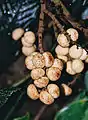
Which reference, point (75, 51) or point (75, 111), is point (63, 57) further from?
point (75, 111)

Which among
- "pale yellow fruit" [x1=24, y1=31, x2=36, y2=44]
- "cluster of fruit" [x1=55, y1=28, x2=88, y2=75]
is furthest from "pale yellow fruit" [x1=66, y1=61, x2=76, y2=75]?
"pale yellow fruit" [x1=24, y1=31, x2=36, y2=44]

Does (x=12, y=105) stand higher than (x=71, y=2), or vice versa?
(x=71, y=2)

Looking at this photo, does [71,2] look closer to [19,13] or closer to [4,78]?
[19,13]

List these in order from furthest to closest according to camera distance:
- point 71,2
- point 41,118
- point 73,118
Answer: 1. point 41,118
2. point 71,2
3. point 73,118

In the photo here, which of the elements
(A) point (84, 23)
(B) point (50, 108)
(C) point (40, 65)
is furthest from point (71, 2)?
(B) point (50, 108)

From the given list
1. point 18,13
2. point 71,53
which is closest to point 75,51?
point 71,53

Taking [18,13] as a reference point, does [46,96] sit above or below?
below

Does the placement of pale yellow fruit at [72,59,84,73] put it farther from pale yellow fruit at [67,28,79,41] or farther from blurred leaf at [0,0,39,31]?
blurred leaf at [0,0,39,31]
